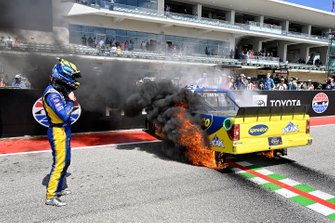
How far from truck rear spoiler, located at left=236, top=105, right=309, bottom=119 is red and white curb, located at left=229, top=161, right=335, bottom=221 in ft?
3.61

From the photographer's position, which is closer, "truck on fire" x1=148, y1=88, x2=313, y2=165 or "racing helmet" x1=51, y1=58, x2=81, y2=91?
"racing helmet" x1=51, y1=58, x2=81, y2=91

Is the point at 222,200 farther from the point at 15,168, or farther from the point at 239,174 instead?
the point at 15,168

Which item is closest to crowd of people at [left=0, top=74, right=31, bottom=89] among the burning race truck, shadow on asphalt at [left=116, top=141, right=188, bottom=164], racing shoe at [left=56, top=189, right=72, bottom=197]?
shadow on asphalt at [left=116, top=141, right=188, bottom=164]

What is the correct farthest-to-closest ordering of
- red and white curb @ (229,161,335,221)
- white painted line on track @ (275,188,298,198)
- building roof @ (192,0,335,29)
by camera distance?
building roof @ (192,0,335,29), white painted line on track @ (275,188,298,198), red and white curb @ (229,161,335,221)

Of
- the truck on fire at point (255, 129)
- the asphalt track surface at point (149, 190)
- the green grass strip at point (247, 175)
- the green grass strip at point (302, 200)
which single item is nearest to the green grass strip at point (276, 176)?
the asphalt track surface at point (149, 190)

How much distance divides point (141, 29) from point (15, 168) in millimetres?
22144

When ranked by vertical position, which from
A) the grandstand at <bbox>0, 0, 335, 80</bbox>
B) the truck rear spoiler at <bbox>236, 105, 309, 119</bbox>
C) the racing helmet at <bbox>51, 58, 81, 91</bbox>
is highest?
the grandstand at <bbox>0, 0, 335, 80</bbox>

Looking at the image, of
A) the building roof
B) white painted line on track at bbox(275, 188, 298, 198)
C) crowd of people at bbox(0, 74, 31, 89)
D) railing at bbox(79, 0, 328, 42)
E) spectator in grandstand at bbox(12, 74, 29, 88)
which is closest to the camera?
white painted line on track at bbox(275, 188, 298, 198)

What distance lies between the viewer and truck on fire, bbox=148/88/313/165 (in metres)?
4.83

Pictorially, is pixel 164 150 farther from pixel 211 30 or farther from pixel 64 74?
pixel 211 30

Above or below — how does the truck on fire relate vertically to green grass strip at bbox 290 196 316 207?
above

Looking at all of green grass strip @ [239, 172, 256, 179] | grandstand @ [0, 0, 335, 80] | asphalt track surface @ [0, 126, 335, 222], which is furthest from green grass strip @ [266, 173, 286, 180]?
grandstand @ [0, 0, 335, 80]

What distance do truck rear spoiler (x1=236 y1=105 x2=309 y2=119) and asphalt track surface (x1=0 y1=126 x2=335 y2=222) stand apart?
1.12 m

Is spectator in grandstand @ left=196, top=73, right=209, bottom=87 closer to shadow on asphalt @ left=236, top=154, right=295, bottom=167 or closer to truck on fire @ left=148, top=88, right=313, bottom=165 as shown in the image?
truck on fire @ left=148, top=88, right=313, bottom=165
